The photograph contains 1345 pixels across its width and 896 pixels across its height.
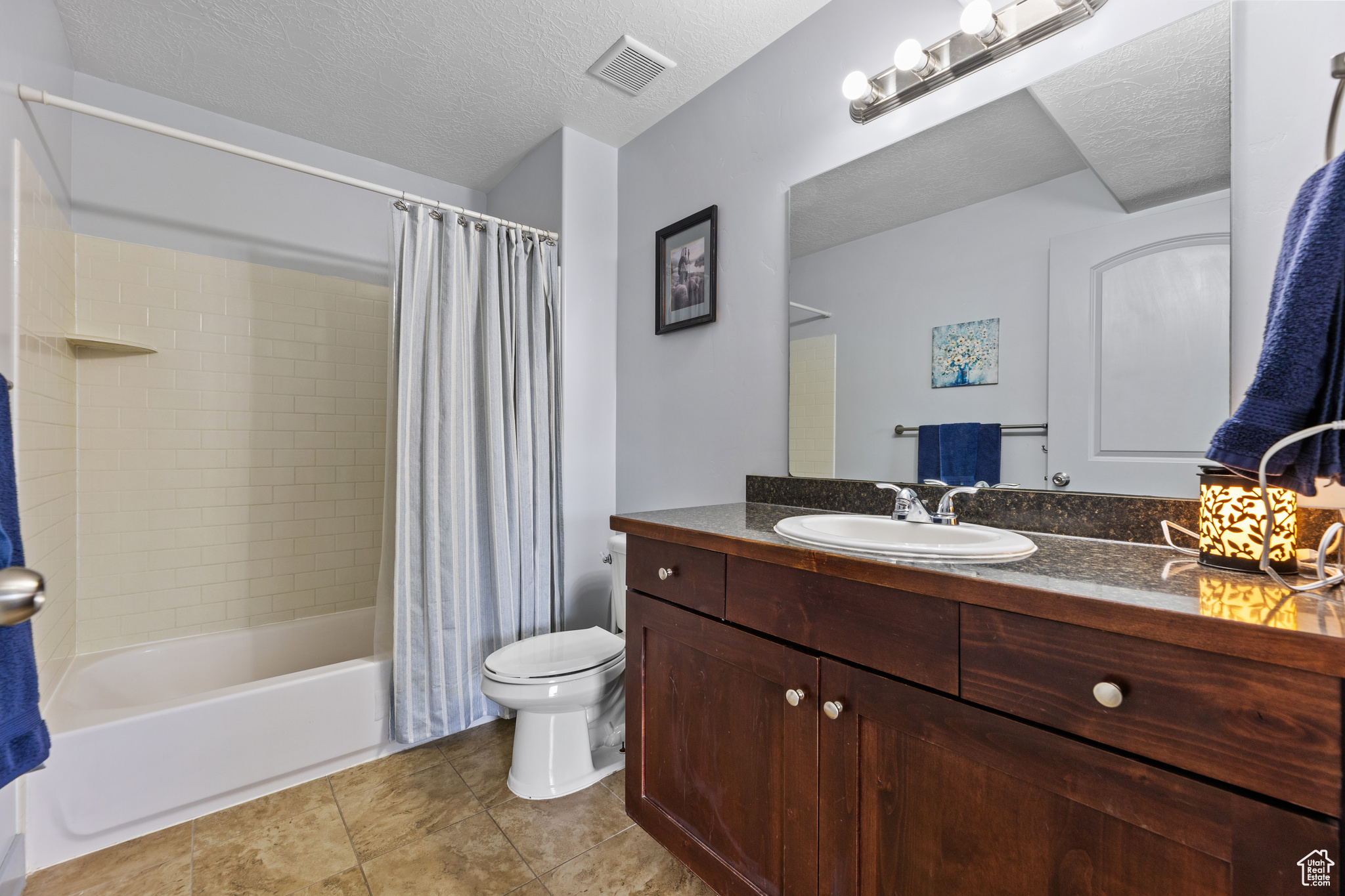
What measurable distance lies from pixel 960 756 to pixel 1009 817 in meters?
0.09

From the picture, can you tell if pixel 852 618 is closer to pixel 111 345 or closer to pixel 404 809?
pixel 404 809

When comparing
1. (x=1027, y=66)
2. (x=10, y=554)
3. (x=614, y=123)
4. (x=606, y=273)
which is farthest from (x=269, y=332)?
(x=1027, y=66)

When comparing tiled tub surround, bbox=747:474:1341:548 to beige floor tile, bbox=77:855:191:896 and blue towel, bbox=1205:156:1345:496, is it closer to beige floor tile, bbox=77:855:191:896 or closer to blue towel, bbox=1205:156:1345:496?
blue towel, bbox=1205:156:1345:496

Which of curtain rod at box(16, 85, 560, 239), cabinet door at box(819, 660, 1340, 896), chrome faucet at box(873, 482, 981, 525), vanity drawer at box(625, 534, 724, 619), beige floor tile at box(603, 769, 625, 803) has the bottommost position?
beige floor tile at box(603, 769, 625, 803)

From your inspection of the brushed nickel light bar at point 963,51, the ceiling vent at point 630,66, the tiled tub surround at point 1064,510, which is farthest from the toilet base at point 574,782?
the ceiling vent at point 630,66

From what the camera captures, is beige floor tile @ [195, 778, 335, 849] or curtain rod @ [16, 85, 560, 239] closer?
curtain rod @ [16, 85, 560, 239]

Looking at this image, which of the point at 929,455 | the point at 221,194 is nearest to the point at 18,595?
the point at 929,455

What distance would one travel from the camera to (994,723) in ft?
2.58

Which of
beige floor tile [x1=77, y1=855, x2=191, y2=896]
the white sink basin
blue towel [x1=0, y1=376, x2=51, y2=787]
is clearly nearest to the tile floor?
beige floor tile [x1=77, y1=855, x2=191, y2=896]

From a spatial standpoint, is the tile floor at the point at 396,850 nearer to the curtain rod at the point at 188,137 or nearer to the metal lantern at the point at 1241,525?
the metal lantern at the point at 1241,525

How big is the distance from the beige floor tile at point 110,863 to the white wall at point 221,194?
2.04 meters

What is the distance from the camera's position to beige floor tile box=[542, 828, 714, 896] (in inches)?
54.0

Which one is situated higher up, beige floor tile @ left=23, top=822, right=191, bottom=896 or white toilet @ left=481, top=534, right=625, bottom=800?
white toilet @ left=481, top=534, right=625, bottom=800

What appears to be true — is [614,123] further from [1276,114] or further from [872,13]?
[1276,114]
